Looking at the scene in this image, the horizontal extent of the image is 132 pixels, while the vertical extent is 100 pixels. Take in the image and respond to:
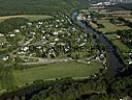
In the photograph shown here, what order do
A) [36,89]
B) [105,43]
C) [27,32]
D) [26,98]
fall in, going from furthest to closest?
[27,32]
[105,43]
[36,89]
[26,98]

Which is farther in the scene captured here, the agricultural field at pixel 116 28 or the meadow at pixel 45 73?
the agricultural field at pixel 116 28

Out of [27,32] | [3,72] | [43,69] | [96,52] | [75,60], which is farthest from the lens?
[27,32]

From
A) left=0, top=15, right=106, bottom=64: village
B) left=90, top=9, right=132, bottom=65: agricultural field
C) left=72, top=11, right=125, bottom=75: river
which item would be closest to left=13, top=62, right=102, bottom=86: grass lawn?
left=72, top=11, right=125, bottom=75: river

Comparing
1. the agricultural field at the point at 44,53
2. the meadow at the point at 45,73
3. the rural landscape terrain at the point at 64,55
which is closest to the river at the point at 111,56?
the rural landscape terrain at the point at 64,55

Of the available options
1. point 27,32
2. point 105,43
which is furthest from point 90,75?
point 27,32

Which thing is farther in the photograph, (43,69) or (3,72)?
(43,69)

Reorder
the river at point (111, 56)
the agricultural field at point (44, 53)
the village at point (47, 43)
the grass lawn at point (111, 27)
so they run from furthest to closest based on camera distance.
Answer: the grass lawn at point (111, 27) → the village at point (47, 43) → the river at point (111, 56) → the agricultural field at point (44, 53)

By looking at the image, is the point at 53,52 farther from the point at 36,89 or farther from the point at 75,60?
the point at 36,89

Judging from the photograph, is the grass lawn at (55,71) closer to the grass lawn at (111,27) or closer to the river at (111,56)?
the river at (111,56)
